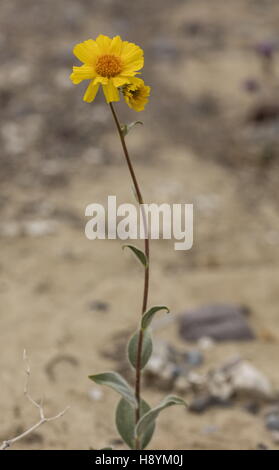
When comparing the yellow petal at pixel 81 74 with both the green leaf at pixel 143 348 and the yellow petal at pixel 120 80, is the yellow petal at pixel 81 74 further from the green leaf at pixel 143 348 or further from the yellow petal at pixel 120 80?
the green leaf at pixel 143 348

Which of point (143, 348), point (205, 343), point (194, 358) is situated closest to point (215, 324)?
point (205, 343)

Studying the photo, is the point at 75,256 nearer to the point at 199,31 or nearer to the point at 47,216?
the point at 47,216

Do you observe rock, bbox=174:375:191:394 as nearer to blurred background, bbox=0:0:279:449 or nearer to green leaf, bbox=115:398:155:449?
blurred background, bbox=0:0:279:449

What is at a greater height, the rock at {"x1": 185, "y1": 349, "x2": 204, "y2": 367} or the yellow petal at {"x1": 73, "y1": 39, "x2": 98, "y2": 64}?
the rock at {"x1": 185, "y1": 349, "x2": 204, "y2": 367}

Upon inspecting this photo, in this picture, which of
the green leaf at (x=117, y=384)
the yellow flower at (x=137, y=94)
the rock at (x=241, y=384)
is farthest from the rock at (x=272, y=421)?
the yellow flower at (x=137, y=94)

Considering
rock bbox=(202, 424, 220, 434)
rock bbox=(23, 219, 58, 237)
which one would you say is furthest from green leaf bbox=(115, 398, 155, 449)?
rock bbox=(23, 219, 58, 237)

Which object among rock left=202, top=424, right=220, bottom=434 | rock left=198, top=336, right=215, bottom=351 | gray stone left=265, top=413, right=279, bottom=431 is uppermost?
rock left=198, top=336, right=215, bottom=351
